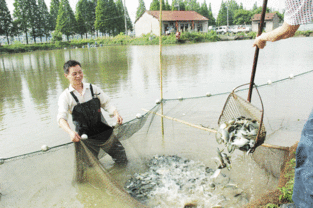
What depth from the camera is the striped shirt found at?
1304 mm

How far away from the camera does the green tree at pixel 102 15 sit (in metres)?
44.4

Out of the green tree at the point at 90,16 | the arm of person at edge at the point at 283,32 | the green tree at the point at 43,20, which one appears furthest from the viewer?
the green tree at the point at 90,16

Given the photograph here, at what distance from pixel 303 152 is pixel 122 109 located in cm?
439

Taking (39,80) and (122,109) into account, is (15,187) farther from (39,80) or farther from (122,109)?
(39,80)

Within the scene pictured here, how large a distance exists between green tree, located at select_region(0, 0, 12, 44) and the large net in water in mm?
44431

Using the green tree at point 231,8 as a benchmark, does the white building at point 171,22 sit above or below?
below

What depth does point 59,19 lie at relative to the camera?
42156 mm

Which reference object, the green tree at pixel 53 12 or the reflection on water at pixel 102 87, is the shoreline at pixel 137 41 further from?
the reflection on water at pixel 102 87

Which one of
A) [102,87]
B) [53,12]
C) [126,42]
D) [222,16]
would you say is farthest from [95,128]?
[222,16]

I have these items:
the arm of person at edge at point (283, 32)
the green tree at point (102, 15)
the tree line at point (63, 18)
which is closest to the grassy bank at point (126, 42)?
the tree line at point (63, 18)

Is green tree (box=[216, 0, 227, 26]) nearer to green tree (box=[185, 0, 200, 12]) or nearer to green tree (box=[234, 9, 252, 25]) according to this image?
green tree (box=[185, 0, 200, 12])

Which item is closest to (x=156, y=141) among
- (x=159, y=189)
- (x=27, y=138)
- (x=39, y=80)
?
(x=159, y=189)

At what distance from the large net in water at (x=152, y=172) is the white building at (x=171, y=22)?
36699mm

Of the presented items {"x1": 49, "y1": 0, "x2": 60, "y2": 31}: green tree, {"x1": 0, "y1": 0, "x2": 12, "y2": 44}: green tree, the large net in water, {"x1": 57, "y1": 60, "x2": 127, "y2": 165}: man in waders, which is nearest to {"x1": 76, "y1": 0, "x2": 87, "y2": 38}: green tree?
{"x1": 49, "y1": 0, "x2": 60, "y2": 31}: green tree
